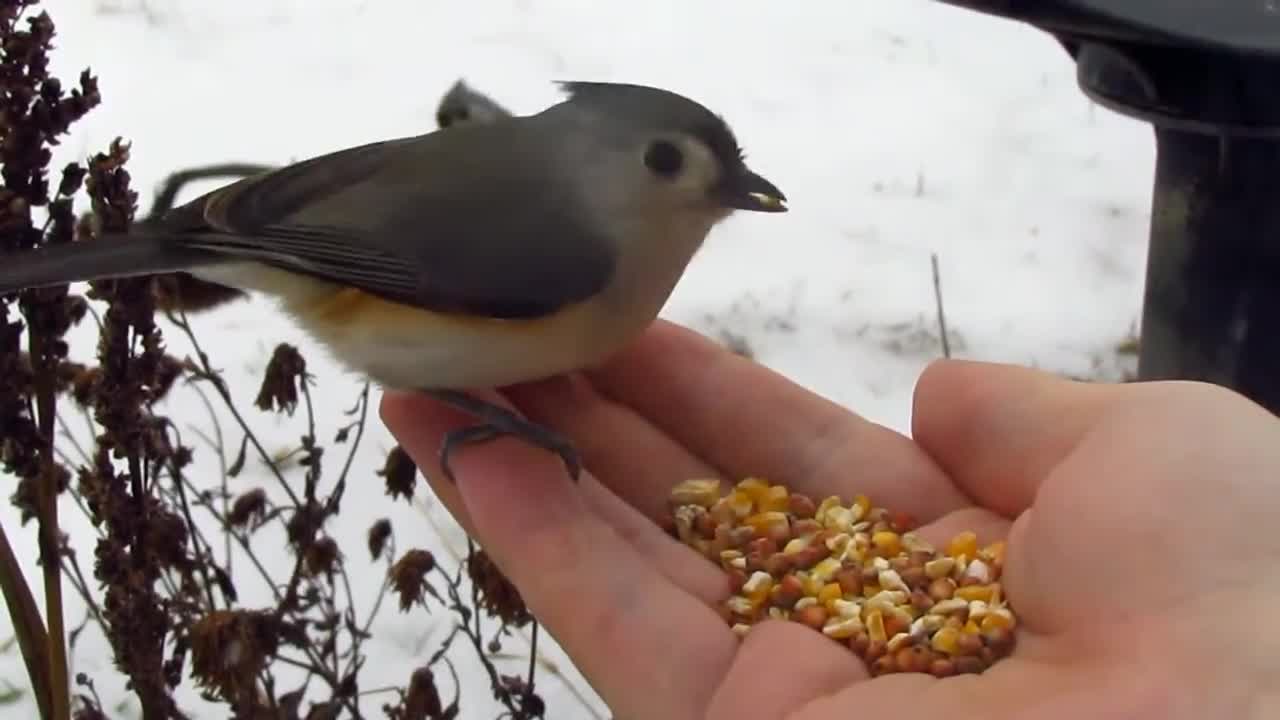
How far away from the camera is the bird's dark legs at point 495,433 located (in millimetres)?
1458

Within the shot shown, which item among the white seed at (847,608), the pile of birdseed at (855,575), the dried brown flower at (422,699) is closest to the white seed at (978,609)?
the pile of birdseed at (855,575)

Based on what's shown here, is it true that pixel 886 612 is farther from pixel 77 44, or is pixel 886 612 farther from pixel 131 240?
pixel 77 44

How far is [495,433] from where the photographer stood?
4.85 ft

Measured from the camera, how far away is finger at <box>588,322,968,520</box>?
1.65 m

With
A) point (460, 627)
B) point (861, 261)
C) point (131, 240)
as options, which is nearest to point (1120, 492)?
point (460, 627)

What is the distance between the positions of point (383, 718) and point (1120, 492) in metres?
1.16

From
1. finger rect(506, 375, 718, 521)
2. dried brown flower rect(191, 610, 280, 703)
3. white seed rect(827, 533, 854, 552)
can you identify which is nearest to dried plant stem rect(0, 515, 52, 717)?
dried brown flower rect(191, 610, 280, 703)

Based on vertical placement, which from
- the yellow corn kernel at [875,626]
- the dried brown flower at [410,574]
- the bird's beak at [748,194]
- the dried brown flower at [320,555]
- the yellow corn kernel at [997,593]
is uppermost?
the bird's beak at [748,194]

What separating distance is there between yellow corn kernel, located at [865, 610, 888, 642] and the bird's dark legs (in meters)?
0.31

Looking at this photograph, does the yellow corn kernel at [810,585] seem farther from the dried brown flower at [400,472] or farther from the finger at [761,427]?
the dried brown flower at [400,472]

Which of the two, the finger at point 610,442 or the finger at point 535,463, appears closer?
the finger at point 535,463

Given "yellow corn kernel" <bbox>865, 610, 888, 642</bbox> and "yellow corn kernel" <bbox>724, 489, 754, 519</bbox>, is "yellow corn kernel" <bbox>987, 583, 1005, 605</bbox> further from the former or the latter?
"yellow corn kernel" <bbox>724, 489, 754, 519</bbox>

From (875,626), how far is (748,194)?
440mm

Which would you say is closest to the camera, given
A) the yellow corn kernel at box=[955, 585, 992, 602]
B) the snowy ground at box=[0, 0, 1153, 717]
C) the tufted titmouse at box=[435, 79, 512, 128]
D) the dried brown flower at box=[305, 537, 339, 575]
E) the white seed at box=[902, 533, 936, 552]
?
→ the yellow corn kernel at box=[955, 585, 992, 602]
